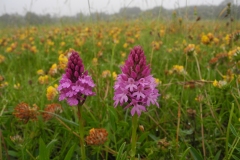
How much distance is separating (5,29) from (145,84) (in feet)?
30.3

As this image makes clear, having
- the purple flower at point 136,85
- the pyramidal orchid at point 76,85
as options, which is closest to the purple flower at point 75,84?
the pyramidal orchid at point 76,85

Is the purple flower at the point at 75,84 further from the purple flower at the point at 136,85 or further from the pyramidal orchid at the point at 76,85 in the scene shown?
the purple flower at the point at 136,85

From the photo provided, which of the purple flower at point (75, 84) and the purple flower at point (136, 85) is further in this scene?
the purple flower at point (75, 84)

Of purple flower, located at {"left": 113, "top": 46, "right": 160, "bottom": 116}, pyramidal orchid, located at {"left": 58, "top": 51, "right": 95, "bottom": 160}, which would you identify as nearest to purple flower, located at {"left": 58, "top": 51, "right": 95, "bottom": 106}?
pyramidal orchid, located at {"left": 58, "top": 51, "right": 95, "bottom": 160}

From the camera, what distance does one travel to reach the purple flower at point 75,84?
1.00 m

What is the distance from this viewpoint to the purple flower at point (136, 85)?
89 cm

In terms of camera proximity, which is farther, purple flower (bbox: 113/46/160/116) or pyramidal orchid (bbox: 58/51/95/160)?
pyramidal orchid (bbox: 58/51/95/160)

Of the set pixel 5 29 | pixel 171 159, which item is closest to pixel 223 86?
pixel 171 159

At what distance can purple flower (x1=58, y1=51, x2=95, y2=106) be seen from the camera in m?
1.00

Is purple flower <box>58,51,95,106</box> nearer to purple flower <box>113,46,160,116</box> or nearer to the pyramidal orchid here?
the pyramidal orchid

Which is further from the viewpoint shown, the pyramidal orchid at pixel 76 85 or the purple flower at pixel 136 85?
the pyramidal orchid at pixel 76 85

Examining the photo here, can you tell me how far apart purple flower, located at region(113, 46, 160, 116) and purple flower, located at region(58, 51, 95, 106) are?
157 mm

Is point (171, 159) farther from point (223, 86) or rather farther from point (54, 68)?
point (54, 68)

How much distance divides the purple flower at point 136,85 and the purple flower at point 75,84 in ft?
0.52
